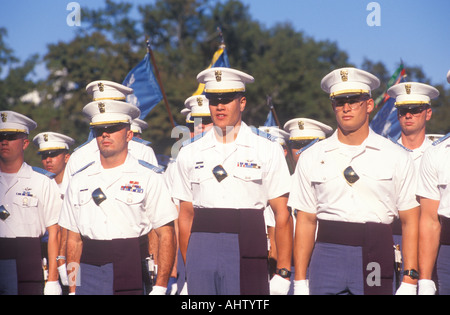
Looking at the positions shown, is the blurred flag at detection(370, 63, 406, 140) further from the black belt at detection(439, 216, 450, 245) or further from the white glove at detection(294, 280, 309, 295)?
the white glove at detection(294, 280, 309, 295)

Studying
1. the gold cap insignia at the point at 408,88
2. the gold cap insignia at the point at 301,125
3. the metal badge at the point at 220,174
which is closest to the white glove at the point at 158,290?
the metal badge at the point at 220,174

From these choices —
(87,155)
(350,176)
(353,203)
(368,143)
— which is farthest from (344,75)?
(87,155)

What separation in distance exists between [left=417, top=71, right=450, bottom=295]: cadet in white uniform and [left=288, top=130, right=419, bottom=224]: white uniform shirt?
0.25 meters

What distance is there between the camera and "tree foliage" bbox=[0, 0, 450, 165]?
41.0 m

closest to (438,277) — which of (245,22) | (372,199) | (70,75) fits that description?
(372,199)

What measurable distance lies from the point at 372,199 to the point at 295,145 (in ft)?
15.1

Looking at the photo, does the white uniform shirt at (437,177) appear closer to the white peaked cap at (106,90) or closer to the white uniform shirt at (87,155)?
the white uniform shirt at (87,155)

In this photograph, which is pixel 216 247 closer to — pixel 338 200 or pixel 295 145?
pixel 338 200

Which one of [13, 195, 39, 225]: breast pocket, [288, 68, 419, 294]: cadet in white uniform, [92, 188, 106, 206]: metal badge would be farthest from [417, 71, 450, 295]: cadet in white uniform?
[13, 195, 39, 225]: breast pocket

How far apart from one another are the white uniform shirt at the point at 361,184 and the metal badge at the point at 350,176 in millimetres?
29

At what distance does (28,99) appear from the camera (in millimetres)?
48938

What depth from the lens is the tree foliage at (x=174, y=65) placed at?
4097cm

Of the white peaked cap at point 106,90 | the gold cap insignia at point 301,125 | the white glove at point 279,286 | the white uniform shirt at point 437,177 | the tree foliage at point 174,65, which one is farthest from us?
the tree foliage at point 174,65

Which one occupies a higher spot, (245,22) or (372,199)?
(245,22)
